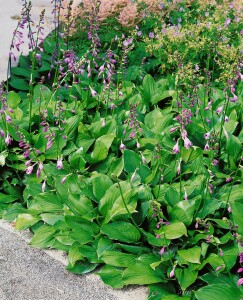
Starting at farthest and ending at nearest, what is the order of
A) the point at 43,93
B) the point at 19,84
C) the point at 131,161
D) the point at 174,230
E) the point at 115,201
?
the point at 19,84 → the point at 43,93 → the point at 131,161 → the point at 115,201 → the point at 174,230

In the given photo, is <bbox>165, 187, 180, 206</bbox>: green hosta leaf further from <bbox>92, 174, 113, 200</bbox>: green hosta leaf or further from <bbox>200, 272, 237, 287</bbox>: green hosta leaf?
<bbox>200, 272, 237, 287</bbox>: green hosta leaf

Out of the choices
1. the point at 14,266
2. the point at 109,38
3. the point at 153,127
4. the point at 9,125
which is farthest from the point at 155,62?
the point at 14,266

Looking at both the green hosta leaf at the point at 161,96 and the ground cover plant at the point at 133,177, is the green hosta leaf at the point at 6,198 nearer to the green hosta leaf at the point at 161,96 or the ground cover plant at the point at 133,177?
the ground cover plant at the point at 133,177

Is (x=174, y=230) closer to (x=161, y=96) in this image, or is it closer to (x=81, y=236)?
(x=81, y=236)

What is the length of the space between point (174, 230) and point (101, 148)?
1.06 metres

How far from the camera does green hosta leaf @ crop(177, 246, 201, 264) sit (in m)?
4.04

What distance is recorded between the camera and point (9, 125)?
202 inches

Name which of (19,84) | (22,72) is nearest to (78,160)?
(19,84)

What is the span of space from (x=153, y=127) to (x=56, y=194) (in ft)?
3.53

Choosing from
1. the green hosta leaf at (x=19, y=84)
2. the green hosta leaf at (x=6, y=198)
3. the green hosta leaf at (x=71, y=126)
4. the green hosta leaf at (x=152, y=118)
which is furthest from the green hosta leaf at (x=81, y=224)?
the green hosta leaf at (x=19, y=84)

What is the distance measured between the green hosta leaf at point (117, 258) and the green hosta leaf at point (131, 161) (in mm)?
743

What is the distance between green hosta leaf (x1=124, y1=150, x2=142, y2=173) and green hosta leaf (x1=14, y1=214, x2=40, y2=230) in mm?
752

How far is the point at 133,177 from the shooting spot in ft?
14.3

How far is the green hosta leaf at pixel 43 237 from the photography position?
4527 millimetres
